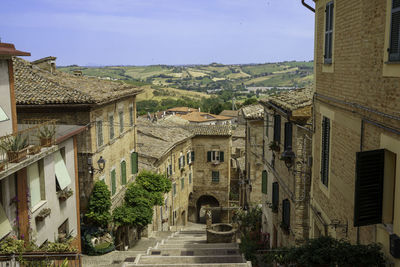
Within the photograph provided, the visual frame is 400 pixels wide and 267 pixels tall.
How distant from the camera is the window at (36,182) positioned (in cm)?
1312

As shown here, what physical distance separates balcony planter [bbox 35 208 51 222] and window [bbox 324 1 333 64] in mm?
9821

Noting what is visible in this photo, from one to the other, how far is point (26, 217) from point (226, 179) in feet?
97.4

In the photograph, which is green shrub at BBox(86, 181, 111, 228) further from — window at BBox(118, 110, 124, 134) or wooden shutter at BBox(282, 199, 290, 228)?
wooden shutter at BBox(282, 199, 290, 228)

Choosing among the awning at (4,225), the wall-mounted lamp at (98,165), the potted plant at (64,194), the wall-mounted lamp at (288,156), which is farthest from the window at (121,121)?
the wall-mounted lamp at (288,156)

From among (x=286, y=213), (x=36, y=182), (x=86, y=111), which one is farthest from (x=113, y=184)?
(x=286, y=213)

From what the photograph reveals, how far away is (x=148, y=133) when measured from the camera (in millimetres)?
34031

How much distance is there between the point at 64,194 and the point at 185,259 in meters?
5.57

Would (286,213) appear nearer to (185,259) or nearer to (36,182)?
(185,259)

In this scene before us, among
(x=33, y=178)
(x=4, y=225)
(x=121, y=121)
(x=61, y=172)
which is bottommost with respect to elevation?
(x=4, y=225)

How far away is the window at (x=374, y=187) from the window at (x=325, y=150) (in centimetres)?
336

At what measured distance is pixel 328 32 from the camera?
A: 9672mm

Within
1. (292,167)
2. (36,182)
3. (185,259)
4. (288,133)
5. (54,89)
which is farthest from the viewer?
(54,89)

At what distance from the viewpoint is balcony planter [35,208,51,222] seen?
43.8 feet

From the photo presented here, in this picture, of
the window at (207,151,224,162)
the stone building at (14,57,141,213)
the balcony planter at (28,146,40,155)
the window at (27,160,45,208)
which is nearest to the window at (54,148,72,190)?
the window at (27,160,45,208)
